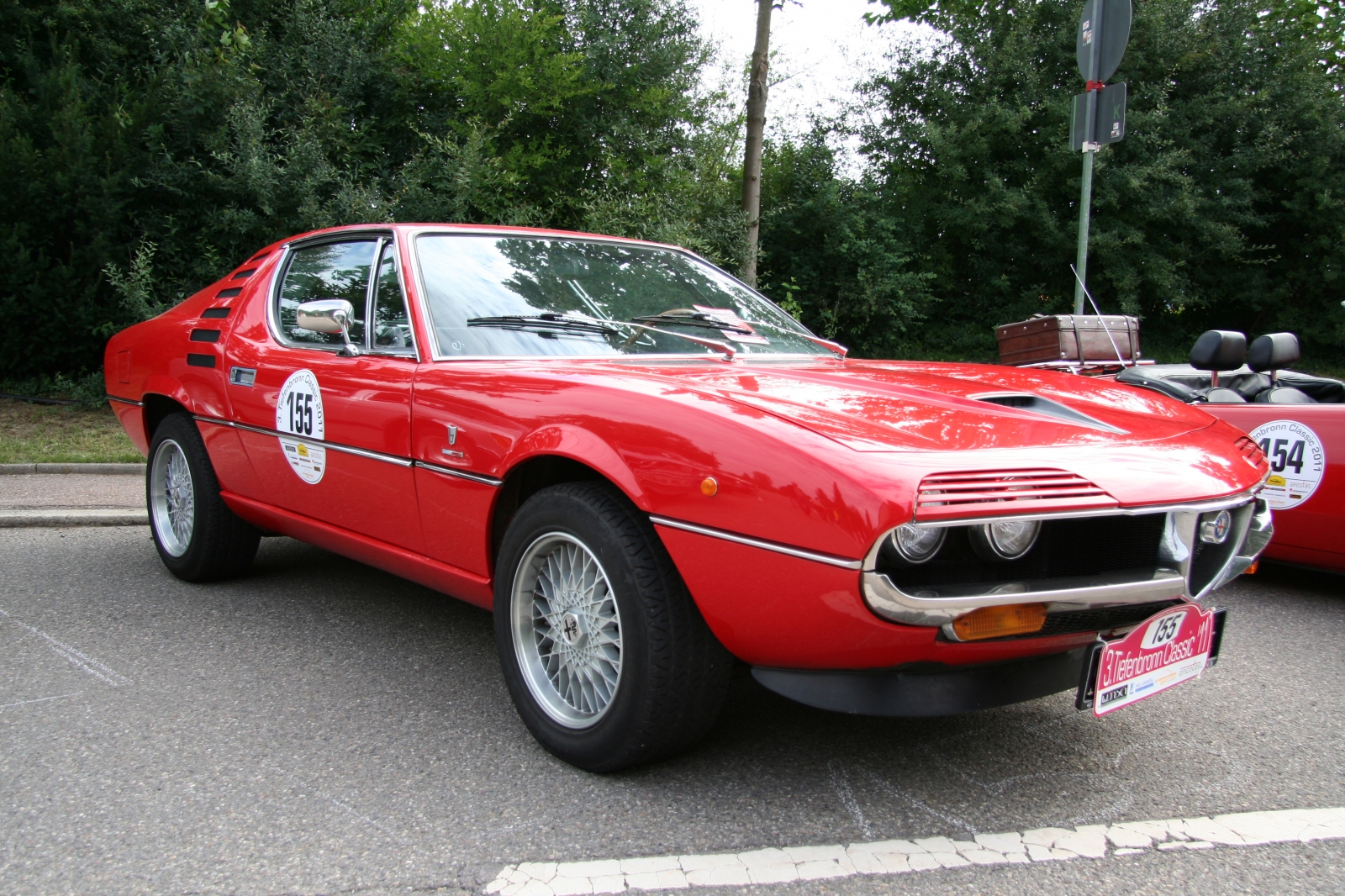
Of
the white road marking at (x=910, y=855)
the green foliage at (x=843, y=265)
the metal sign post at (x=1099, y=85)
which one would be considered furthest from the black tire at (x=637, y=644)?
the green foliage at (x=843, y=265)

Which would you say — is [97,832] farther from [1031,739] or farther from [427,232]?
[1031,739]

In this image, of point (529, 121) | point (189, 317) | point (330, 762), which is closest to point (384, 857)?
point (330, 762)

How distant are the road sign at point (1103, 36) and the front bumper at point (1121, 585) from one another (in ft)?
16.0

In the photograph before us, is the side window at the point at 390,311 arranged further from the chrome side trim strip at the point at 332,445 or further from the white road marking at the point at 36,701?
the white road marking at the point at 36,701

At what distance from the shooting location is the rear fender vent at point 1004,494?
1.81 metres

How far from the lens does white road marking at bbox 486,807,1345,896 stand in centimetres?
195

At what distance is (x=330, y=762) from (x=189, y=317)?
251 centimetres

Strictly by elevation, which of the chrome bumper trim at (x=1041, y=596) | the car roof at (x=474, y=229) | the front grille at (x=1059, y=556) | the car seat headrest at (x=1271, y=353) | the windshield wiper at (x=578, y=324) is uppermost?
the car roof at (x=474, y=229)

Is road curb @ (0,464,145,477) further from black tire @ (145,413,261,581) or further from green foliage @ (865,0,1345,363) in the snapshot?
green foliage @ (865,0,1345,363)

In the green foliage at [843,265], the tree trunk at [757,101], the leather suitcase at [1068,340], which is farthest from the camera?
the green foliage at [843,265]

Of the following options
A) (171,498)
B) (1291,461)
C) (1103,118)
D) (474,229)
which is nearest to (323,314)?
(474,229)

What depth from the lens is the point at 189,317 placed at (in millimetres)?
4191

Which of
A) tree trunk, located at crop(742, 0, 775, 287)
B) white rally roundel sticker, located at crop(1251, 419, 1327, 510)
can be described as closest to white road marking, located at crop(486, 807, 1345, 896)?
white rally roundel sticker, located at crop(1251, 419, 1327, 510)

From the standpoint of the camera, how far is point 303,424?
11.0 ft
